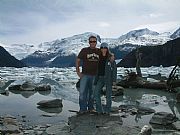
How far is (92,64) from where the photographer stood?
10.3m

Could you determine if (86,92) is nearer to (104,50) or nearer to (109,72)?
(109,72)

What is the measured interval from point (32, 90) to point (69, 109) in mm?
11877

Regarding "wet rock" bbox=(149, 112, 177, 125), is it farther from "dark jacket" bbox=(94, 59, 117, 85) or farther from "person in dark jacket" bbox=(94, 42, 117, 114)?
"dark jacket" bbox=(94, 59, 117, 85)

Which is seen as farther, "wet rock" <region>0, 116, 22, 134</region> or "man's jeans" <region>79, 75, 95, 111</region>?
"man's jeans" <region>79, 75, 95, 111</region>

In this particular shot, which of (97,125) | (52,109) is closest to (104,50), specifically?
(97,125)

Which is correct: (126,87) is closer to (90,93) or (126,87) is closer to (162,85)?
(162,85)

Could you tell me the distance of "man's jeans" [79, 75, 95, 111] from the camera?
10.4 metres

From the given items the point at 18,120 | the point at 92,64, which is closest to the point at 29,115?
the point at 18,120

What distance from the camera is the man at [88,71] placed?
33.5ft

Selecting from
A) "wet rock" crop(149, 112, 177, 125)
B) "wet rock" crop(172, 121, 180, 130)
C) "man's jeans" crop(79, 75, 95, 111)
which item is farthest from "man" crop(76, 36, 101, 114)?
"wet rock" crop(172, 121, 180, 130)

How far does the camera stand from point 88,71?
407 inches

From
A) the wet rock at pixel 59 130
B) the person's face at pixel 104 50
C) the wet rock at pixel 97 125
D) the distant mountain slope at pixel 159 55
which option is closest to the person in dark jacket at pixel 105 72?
the person's face at pixel 104 50

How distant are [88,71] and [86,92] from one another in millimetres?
687

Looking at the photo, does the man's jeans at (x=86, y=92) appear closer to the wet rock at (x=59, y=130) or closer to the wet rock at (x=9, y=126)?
the wet rock at (x=59, y=130)
